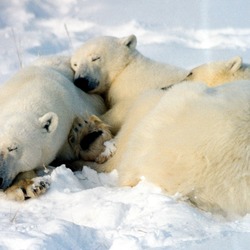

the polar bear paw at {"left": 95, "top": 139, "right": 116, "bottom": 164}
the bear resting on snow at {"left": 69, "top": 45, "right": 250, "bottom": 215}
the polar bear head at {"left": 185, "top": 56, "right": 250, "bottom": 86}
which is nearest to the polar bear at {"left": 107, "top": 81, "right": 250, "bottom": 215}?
the bear resting on snow at {"left": 69, "top": 45, "right": 250, "bottom": 215}

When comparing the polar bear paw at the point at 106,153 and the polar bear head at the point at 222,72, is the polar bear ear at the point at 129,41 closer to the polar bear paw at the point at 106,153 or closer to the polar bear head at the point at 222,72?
the polar bear head at the point at 222,72

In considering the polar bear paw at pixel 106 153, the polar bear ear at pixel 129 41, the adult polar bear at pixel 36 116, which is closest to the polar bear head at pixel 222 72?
the polar bear ear at pixel 129 41

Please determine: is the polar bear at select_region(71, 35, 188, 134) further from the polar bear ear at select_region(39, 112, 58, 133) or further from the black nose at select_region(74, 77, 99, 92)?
the polar bear ear at select_region(39, 112, 58, 133)

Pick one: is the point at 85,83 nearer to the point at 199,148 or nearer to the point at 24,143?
the point at 24,143

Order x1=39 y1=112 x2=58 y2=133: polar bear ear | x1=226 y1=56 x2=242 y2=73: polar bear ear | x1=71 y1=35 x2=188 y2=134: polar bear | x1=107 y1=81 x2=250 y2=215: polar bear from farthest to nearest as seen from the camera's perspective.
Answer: x1=71 y1=35 x2=188 y2=134: polar bear → x1=226 y1=56 x2=242 y2=73: polar bear ear → x1=39 y1=112 x2=58 y2=133: polar bear ear → x1=107 y1=81 x2=250 y2=215: polar bear

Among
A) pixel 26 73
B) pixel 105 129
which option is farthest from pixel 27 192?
pixel 26 73

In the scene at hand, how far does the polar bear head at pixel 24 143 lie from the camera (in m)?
4.52

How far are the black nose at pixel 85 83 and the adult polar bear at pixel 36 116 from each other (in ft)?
0.53

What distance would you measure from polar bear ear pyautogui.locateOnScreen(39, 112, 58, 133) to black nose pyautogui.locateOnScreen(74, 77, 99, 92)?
1.62 meters

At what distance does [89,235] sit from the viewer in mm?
3184

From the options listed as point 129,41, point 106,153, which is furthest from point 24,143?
point 129,41

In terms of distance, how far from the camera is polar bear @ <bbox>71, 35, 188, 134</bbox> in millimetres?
6656

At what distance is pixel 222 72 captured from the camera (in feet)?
20.5

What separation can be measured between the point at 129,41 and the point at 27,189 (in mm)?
3280
